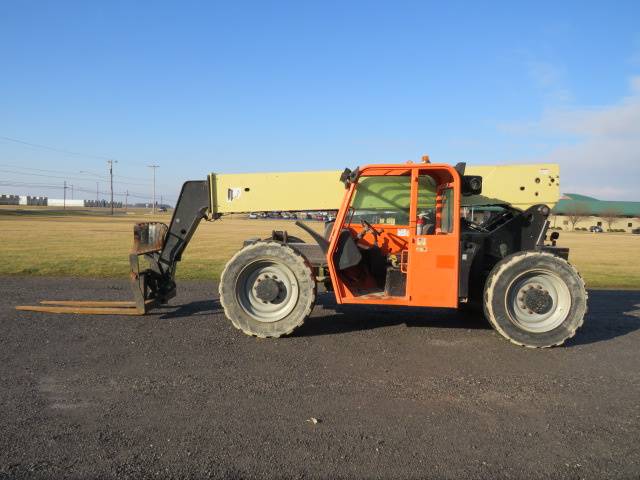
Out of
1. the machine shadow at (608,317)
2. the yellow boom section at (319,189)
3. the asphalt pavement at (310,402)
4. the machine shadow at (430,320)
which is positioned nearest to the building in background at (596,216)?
the machine shadow at (608,317)

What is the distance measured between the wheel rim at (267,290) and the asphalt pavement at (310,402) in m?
0.41

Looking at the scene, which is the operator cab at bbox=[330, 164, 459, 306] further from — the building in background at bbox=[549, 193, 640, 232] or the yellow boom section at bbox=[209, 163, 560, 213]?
the building in background at bbox=[549, 193, 640, 232]

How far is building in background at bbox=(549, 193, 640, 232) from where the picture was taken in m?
80.0

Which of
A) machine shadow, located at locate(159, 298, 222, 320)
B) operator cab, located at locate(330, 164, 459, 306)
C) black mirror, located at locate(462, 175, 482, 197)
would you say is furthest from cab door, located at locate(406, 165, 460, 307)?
machine shadow, located at locate(159, 298, 222, 320)

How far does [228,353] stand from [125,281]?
6.52 m

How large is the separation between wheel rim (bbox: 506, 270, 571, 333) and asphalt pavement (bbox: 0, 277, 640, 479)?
0.41 meters

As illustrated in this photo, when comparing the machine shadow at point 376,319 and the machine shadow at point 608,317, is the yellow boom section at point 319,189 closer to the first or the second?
the machine shadow at point 376,319

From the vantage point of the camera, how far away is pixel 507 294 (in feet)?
20.4

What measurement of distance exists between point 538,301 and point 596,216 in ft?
307

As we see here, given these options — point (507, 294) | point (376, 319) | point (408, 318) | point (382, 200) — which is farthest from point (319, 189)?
point (507, 294)

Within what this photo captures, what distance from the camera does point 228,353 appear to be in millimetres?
5586

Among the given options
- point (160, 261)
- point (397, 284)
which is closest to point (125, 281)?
point (160, 261)

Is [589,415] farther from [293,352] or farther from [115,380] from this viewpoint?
[115,380]

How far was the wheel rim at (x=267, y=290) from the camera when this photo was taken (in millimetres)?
6375
